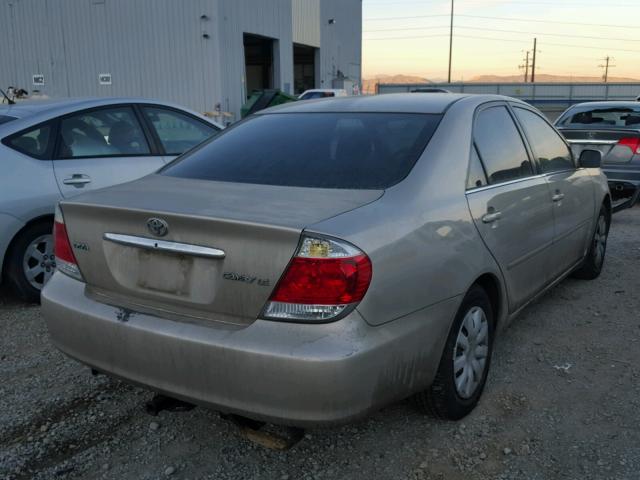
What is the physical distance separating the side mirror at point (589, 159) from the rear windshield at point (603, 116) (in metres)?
4.44

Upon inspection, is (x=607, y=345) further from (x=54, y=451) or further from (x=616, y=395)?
(x=54, y=451)

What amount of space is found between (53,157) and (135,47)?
19174mm

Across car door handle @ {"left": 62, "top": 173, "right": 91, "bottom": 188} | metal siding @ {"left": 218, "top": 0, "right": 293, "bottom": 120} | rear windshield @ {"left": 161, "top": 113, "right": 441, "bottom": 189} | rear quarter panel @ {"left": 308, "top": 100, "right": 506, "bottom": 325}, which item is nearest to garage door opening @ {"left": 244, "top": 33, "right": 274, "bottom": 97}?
metal siding @ {"left": 218, "top": 0, "right": 293, "bottom": 120}

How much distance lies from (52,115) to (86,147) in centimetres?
35

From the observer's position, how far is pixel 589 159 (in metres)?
4.68

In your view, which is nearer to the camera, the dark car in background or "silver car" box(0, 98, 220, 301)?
"silver car" box(0, 98, 220, 301)

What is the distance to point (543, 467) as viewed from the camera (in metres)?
2.59

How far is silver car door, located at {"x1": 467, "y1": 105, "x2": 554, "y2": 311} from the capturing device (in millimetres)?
3008

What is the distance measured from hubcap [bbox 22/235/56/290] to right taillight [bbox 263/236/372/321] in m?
3.09

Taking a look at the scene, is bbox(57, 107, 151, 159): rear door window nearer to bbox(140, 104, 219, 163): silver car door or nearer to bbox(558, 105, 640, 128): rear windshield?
bbox(140, 104, 219, 163): silver car door

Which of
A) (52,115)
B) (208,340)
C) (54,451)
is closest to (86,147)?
(52,115)

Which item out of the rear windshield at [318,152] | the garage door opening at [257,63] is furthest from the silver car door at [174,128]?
the garage door opening at [257,63]

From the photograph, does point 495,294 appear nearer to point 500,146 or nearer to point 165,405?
point 500,146

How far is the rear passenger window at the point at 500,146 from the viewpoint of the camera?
10.5 ft
